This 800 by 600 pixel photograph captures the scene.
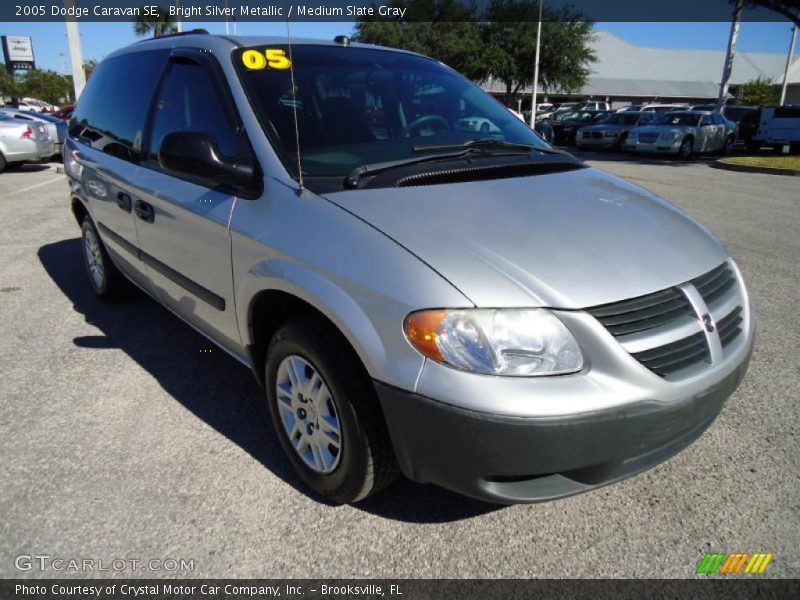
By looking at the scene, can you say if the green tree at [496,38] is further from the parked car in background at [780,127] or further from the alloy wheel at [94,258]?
the alloy wheel at [94,258]

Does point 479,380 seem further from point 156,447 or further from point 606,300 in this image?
point 156,447

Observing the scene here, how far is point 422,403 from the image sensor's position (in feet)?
5.61

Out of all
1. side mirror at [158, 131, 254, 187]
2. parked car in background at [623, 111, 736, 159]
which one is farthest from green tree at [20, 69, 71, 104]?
side mirror at [158, 131, 254, 187]

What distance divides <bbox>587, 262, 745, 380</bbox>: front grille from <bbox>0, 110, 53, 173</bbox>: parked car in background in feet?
47.5

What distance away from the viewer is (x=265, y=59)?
2.64 metres

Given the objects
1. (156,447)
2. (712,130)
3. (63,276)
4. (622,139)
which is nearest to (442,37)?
(622,139)

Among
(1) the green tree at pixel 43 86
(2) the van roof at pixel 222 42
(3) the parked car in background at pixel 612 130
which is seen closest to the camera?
(2) the van roof at pixel 222 42

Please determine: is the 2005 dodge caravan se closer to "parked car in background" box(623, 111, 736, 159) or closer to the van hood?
the van hood

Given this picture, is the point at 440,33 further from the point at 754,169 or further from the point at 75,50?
the point at 754,169

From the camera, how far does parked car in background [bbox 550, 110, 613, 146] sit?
78.1ft

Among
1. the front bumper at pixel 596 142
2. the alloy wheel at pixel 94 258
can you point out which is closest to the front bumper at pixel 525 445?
the alloy wheel at pixel 94 258

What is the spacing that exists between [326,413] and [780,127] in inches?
934

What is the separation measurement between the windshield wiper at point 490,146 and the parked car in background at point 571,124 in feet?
72.4

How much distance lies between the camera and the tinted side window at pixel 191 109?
2.54 meters
